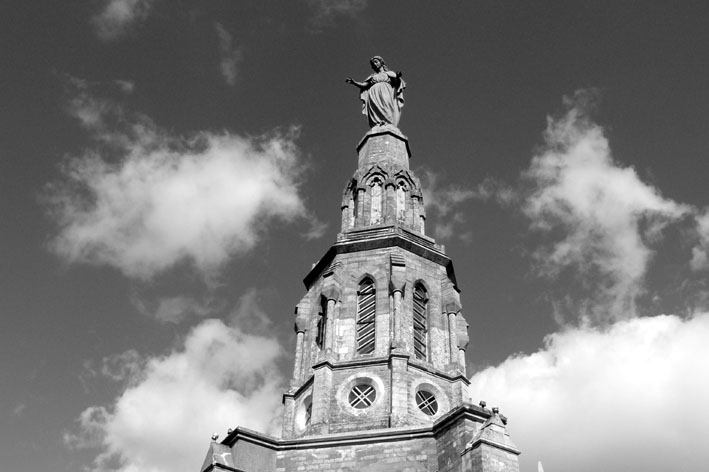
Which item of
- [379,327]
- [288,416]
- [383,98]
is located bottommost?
[288,416]

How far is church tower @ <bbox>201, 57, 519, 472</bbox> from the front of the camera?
20312mm

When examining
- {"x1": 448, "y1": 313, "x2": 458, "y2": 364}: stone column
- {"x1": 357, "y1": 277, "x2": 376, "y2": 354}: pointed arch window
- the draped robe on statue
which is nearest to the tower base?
{"x1": 357, "y1": 277, "x2": 376, "y2": 354}: pointed arch window

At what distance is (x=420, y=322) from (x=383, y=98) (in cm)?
1082

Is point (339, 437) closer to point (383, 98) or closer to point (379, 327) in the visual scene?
point (379, 327)

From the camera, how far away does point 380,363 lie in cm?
2369

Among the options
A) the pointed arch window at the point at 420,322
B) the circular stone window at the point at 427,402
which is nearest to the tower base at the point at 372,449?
the circular stone window at the point at 427,402

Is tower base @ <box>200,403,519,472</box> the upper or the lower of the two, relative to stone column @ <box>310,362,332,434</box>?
lower

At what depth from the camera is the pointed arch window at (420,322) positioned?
81.4 ft

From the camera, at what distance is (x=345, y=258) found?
26844 mm

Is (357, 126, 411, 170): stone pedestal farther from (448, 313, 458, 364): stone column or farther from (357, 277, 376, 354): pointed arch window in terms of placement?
(448, 313, 458, 364): stone column

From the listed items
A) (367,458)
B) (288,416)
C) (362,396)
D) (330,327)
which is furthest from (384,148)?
(367,458)

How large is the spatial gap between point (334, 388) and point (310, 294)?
14.9 ft

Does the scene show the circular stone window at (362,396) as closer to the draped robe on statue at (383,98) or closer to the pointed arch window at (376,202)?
the pointed arch window at (376,202)

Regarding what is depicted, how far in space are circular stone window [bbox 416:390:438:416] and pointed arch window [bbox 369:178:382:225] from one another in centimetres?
709
